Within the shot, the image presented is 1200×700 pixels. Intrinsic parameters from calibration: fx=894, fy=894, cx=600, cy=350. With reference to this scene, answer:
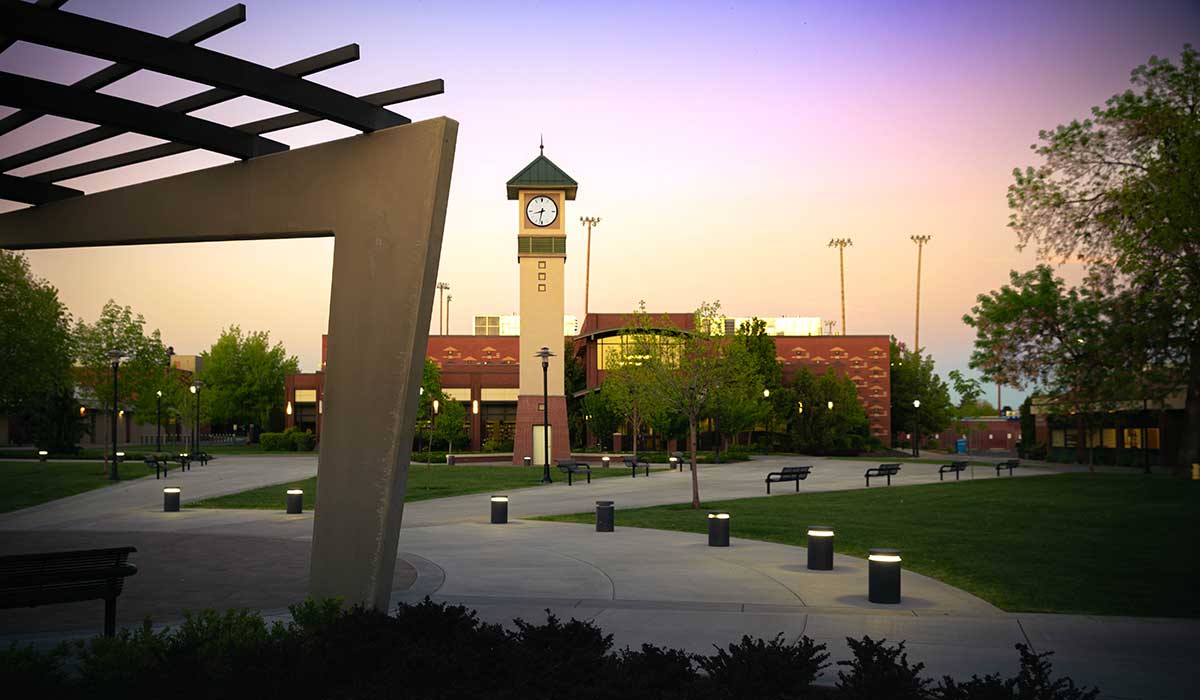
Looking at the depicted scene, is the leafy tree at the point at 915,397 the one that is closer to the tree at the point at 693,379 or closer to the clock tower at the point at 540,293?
the clock tower at the point at 540,293

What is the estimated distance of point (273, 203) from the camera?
8.34m

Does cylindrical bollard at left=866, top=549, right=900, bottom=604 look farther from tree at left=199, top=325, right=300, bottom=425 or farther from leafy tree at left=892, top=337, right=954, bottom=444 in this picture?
tree at left=199, top=325, right=300, bottom=425

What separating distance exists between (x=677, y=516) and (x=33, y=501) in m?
18.6

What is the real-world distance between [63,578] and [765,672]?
6.54 metres

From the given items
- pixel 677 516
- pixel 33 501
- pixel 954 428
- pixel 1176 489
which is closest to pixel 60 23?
pixel 677 516

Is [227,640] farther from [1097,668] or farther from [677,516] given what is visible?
[677,516]

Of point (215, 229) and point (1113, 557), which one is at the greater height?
point (215, 229)

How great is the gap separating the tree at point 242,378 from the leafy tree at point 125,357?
20047mm

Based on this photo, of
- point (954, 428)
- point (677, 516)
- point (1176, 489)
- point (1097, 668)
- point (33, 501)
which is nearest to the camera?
point (1097, 668)

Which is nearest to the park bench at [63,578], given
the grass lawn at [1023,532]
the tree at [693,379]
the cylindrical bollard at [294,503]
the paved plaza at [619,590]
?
the paved plaza at [619,590]

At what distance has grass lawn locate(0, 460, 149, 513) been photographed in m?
26.5

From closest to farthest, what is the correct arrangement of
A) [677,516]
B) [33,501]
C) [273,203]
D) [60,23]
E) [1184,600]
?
[60,23] → [273,203] → [1184,600] → [677,516] → [33,501]

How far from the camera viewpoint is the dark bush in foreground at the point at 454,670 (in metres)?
5.32

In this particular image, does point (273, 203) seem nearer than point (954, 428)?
Yes
